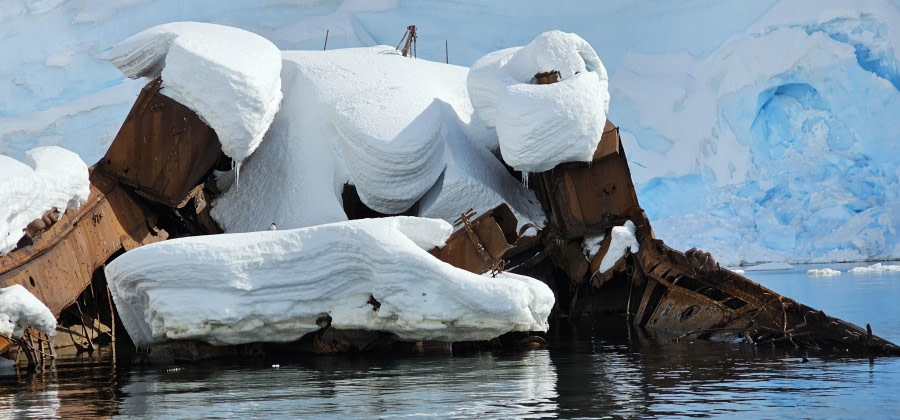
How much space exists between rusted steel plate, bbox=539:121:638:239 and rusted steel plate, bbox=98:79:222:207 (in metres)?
4.50

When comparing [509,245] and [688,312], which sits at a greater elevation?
[509,245]

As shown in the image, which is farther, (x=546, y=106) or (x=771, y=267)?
(x=771, y=267)

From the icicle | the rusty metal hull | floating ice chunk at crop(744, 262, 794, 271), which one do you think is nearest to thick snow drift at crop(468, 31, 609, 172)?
the rusty metal hull

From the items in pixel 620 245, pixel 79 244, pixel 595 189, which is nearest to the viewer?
pixel 79 244

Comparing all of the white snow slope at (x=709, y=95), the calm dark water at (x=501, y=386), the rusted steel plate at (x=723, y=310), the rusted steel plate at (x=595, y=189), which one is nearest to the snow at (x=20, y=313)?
the calm dark water at (x=501, y=386)

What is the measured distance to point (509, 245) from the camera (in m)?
12.9

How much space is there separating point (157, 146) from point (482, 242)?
485cm

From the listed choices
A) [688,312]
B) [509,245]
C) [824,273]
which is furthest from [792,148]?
[509,245]

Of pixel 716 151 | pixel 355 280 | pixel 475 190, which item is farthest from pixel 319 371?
pixel 716 151

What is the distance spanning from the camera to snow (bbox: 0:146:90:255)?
12141mm

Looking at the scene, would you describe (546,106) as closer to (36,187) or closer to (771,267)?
(36,187)

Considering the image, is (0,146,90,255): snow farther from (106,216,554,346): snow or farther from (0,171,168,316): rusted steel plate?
(106,216,554,346): snow

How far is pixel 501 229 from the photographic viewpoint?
12.8 metres

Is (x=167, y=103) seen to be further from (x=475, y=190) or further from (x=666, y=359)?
(x=666, y=359)
